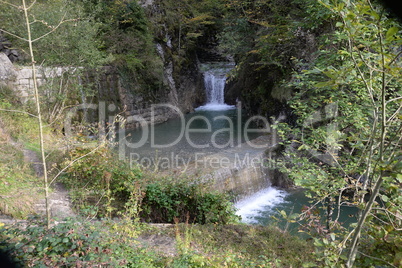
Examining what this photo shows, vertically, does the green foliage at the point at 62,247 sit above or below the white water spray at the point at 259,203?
above

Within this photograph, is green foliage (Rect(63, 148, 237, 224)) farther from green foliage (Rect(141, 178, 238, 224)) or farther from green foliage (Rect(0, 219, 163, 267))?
green foliage (Rect(0, 219, 163, 267))

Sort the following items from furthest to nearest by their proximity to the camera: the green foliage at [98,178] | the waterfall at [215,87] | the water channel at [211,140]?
the waterfall at [215,87], the water channel at [211,140], the green foliage at [98,178]

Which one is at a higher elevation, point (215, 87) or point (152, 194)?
point (215, 87)

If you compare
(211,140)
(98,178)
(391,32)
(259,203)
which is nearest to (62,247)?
(391,32)

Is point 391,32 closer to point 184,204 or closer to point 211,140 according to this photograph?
point 184,204

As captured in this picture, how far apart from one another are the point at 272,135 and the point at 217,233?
816 centimetres

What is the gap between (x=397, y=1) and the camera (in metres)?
0.74

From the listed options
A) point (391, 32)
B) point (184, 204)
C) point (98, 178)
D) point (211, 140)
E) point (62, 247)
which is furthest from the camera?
point (211, 140)

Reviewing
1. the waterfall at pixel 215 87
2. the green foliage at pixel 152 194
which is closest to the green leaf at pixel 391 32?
the green foliage at pixel 152 194

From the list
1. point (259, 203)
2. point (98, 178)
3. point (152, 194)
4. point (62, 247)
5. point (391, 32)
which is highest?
point (391, 32)

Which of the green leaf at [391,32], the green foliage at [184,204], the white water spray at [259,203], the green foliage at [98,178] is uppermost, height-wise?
the green leaf at [391,32]

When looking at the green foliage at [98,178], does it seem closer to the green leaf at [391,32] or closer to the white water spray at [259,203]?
the white water spray at [259,203]

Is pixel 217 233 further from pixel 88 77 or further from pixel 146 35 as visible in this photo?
pixel 146 35

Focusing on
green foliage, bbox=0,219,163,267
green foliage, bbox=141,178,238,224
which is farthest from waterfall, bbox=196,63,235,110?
green foliage, bbox=0,219,163,267
